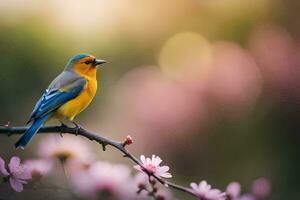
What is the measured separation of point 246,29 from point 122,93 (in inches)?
25.0

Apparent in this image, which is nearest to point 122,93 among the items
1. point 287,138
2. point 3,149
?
point 287,138

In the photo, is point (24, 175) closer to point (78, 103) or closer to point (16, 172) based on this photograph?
point (16, 172)

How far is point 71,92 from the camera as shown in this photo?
119cm

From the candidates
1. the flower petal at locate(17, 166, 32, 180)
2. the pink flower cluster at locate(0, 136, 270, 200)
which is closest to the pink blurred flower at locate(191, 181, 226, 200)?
the pink flower cluster at locate(0, 136, 270, 200)

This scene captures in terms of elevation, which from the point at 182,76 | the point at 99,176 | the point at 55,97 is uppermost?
the point at 182,76

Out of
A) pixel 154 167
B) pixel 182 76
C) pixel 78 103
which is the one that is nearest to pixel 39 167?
pixel 154 167

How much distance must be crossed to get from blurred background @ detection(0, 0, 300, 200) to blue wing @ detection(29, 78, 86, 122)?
1.05 m

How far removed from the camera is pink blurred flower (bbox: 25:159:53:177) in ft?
2.94

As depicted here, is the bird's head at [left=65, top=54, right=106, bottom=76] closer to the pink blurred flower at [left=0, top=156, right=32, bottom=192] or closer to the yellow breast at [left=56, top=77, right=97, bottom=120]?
the yellow breast at [left=56, top=77, right=97, bottom=120]

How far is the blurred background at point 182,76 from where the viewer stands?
100 inches

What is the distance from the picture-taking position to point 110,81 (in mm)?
2816

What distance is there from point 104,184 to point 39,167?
75mm

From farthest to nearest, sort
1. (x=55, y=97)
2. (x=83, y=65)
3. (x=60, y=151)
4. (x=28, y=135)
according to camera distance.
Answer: (x=83, y=65) → (x=55, y=97) → (x=60, y=151) → (x=28, y=135)

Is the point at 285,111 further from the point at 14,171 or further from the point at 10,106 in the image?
the point at 14,171
